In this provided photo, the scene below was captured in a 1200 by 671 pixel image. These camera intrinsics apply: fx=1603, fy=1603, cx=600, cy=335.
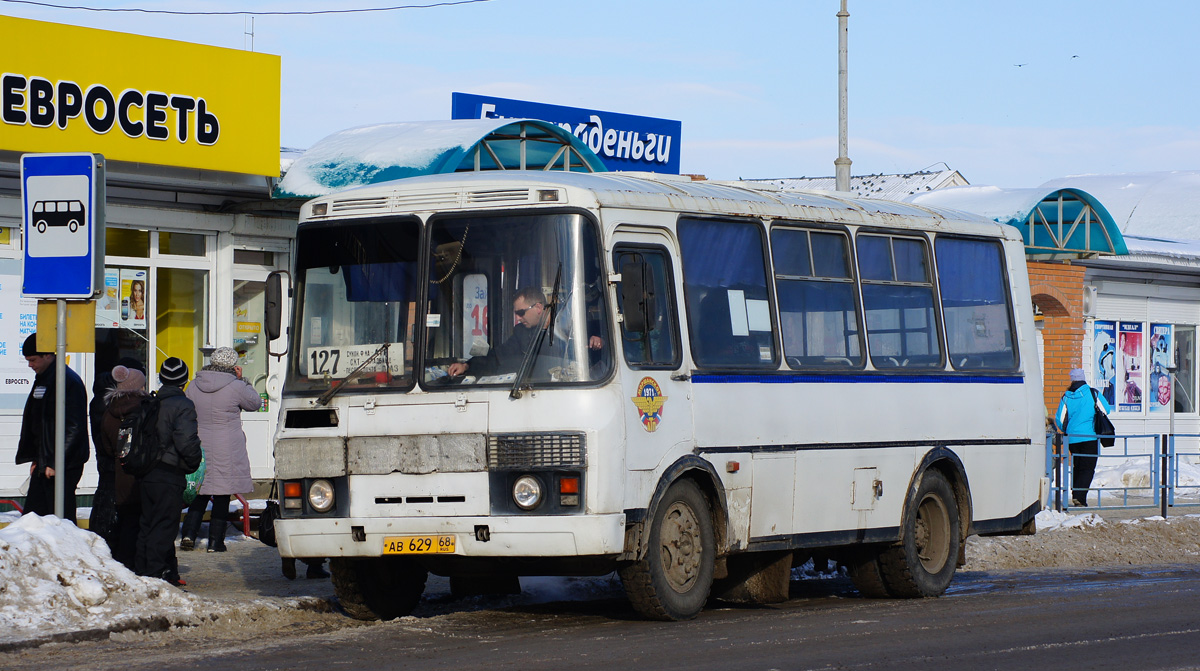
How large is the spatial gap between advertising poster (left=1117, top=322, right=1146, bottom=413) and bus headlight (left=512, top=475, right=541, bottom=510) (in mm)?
21707

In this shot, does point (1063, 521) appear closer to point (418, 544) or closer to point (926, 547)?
point (926, 547)

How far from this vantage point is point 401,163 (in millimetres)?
16375

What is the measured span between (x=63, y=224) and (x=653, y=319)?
147 inches

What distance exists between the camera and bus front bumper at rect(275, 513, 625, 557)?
29.5 feet

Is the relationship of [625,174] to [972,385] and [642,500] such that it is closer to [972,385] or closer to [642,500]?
[642,500]

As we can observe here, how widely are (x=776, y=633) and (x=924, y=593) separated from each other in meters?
2.88

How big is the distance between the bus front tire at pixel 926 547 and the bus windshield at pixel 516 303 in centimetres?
359

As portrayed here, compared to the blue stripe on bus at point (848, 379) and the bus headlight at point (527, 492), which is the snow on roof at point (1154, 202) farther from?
the bus headlight at point (527, 492)

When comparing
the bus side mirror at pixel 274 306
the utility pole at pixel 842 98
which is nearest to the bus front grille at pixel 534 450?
the bus side mirror at pixel 274 306

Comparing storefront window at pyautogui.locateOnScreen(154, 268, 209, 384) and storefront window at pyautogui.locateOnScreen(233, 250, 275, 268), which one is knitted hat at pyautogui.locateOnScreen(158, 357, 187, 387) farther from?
storefront window at pyautogui.locateOnScreen(233, 250, 275, 268)

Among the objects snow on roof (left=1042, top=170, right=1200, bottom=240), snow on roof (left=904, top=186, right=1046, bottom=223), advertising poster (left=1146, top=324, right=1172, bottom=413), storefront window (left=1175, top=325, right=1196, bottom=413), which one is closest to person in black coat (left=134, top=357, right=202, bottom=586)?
snow on roof (left=904, top=186, right=1046, bottom=223)

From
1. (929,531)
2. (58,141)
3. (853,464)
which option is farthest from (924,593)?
(58,141)

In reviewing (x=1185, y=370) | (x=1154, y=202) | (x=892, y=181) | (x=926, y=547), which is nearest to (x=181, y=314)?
(x=926, y=547)

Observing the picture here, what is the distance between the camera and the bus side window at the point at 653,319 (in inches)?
372
